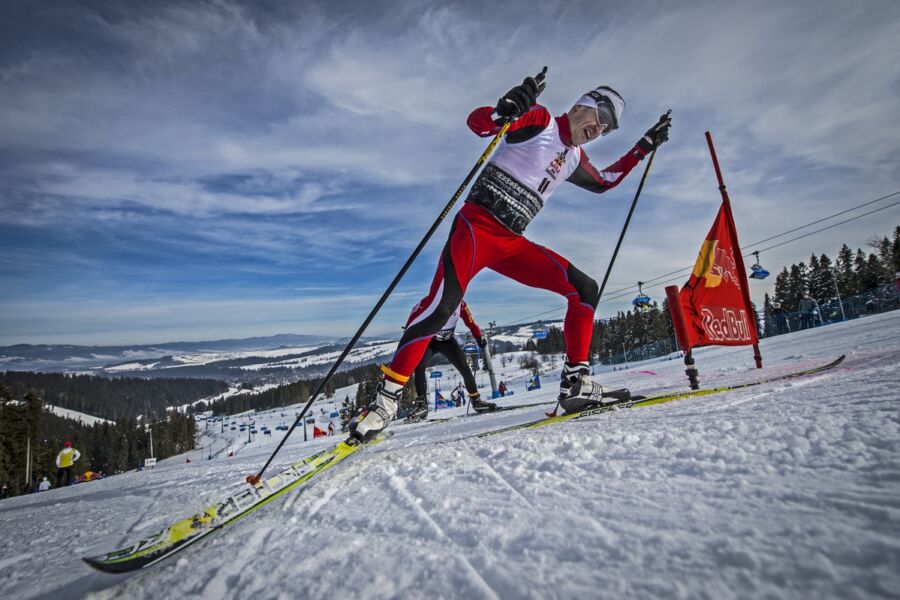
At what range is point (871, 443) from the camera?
0.99 m

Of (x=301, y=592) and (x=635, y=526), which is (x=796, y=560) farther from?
(x=301, y=592)

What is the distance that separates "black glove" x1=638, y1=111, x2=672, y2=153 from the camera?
12.2 feet

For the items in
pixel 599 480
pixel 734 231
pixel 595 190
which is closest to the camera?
pixel 599 480

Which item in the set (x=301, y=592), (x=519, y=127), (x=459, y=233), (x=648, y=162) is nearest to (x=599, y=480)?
(x=301, y=592)

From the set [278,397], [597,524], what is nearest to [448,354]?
[597,524]

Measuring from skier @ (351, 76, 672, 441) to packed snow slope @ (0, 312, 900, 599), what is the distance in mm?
889

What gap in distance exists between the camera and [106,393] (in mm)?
141875

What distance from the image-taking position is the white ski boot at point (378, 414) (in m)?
2.30

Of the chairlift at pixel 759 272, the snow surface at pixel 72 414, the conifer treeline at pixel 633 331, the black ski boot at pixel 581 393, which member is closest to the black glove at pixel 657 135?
the black ski boot at pixel 581 393

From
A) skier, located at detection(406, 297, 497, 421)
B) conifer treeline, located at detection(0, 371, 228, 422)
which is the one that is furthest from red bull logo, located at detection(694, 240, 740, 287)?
conifer treeline, located at detection(0, 371, 228, 422)

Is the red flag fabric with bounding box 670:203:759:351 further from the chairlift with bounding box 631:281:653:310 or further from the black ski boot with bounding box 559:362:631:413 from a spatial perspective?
the chairlift with bounding box 631:281:653:310

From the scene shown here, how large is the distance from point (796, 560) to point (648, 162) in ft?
14.4

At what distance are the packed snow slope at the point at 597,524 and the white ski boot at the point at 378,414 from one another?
453 mm

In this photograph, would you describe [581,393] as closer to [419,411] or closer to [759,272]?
[419,411]
